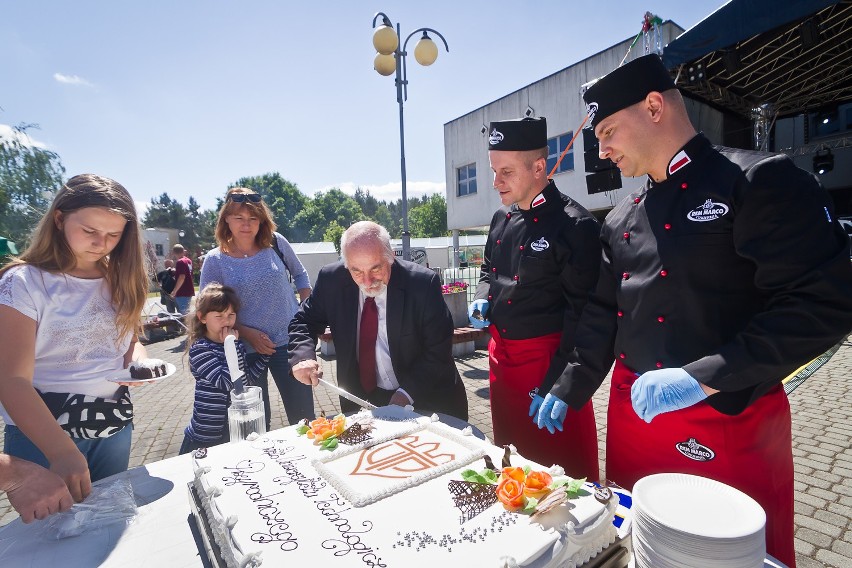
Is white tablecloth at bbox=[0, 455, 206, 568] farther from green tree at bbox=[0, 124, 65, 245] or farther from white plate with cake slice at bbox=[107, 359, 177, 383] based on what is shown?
green tree at bbox=[0, 124, 65, 245]

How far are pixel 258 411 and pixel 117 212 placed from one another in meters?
1.07

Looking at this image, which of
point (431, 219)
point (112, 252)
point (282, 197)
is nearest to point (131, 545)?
point (112, 252)

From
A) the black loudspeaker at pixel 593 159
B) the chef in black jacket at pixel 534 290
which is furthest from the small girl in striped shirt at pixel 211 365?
the black loudspeaker at pixel 593 159

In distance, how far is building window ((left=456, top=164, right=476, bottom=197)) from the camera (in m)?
19.1

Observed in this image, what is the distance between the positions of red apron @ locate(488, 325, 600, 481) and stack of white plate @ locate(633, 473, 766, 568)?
4.07ft

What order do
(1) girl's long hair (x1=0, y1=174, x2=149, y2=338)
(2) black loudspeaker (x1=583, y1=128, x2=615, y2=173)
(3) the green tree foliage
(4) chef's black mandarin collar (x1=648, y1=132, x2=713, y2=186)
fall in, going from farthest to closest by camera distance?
(3) the green tree foliage → (2) black loudspeaker (x1=583, y1=128, x2=615, y2=173) → (1) girl's long hair (x1=0, y1=174, x2=149, y2=338) → (4) chef's black mandarin collar (x1=648, y1=132, x2=713, y2=186)

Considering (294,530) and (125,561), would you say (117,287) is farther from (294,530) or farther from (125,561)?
(294,530)

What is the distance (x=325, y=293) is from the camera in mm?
2826

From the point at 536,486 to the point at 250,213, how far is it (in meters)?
2.68

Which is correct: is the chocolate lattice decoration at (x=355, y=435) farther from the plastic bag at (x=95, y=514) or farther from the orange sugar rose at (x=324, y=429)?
the plastic bag at (x=95, y=514)

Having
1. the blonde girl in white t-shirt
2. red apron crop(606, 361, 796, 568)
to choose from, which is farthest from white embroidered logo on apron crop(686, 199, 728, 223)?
the blonde girl in white t-shirt

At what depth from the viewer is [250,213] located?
307 cm

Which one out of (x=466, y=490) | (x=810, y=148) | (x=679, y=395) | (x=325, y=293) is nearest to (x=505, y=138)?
(x=325, y=293)

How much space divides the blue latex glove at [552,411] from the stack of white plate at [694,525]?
29.4 inches
